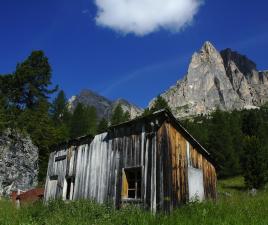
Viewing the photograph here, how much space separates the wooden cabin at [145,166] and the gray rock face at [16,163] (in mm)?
14644

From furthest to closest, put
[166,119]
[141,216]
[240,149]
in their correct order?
[240,149], [166,119], [141,216]

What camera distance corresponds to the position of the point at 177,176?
14.9 meters

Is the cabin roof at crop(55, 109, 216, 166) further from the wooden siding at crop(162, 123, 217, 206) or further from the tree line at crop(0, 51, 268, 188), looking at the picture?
the tree line at crop(0, 51, 268, 188)

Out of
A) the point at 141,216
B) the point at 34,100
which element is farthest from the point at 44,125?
the point at 141,216

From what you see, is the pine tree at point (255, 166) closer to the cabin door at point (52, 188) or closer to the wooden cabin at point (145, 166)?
the wooden cabin at point (145, 166)

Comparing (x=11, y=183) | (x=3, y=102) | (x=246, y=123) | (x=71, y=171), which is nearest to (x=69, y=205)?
(x=71, y=171)

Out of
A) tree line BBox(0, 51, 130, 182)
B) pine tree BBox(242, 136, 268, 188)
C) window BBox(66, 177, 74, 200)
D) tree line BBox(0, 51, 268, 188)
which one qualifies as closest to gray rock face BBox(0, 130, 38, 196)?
tree line BBox(0, 51, 268, 188)

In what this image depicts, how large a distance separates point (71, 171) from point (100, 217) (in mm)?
7338

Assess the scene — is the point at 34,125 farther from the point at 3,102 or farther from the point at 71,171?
the point at 71,171

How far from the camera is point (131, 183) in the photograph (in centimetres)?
1528

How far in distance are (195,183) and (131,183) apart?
3.43 metres

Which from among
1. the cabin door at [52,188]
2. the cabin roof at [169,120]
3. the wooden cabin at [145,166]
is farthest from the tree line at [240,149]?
the cabin door at [52,188]

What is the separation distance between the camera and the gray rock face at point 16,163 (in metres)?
30.9

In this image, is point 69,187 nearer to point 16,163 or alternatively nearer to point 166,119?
point 166,119
